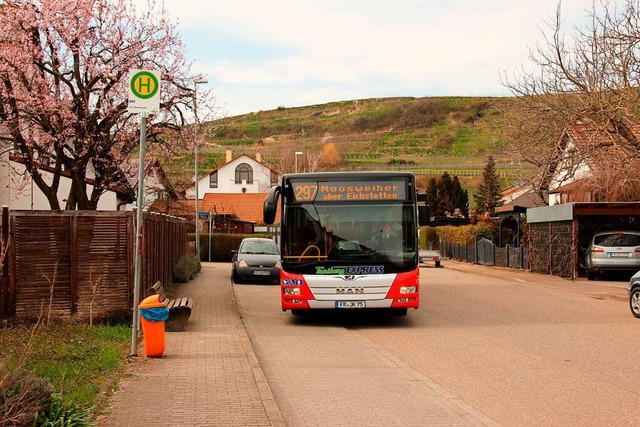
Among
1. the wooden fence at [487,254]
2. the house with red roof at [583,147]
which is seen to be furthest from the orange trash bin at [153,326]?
the wooden fence at [487,254]

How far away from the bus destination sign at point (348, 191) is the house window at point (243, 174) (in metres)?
79.4

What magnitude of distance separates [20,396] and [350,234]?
9753 mm

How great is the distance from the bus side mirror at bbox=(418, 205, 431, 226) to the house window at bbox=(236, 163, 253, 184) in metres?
79.5

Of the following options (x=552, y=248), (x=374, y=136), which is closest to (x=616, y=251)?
(x=552, y=248)

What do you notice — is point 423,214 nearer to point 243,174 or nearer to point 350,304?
point 350,304

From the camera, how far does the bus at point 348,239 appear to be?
579 inches

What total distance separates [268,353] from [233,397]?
3.85 meters

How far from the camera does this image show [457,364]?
35.2 feet

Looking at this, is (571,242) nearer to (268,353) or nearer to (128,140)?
(128,140)

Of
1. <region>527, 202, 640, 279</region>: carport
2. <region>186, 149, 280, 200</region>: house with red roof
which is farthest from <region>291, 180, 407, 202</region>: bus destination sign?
<region>186, 149, 280, 200</region>: house with red roof

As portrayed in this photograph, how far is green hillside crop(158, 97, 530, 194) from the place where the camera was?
97.9 meters

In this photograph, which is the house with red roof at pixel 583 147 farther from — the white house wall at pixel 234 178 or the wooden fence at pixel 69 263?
the white house wall at pixel 234 178

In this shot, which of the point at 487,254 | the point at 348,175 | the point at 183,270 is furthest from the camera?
the point at 487,254

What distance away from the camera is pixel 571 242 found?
2856cm
